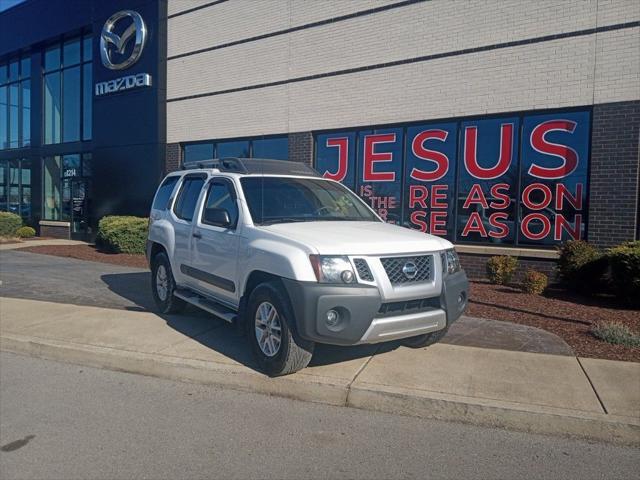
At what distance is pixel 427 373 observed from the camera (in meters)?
4.99

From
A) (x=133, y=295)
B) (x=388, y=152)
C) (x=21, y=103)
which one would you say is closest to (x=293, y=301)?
(x=133, y=295)

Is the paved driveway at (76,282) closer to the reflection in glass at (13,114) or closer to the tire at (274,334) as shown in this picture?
the tire at (274,334)

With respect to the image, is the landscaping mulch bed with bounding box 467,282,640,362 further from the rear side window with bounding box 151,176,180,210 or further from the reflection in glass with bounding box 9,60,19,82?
the reflection in glass with bounding box 9,60,19,82

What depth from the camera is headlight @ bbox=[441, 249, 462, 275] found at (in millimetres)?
5137

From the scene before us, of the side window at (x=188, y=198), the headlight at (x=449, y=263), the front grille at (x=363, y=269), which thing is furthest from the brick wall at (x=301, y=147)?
the front grille at (x=363, y=269)

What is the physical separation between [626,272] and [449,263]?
4.35 m

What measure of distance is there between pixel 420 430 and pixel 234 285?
2.35 metres

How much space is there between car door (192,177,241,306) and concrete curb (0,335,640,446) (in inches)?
34.0

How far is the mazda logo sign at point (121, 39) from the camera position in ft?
55.9

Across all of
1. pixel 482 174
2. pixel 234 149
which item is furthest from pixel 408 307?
pixel 234 149

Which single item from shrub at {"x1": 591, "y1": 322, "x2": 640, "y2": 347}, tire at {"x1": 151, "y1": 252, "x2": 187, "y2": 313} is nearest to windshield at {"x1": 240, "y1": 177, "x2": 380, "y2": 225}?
tire at {"x1": 151, "y1": 252, "x2": 187, "y2": 313}

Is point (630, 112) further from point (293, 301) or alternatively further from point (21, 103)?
point (21, 103)

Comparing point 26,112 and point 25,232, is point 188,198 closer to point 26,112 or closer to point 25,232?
point 25,232

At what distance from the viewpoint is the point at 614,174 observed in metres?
9.52
